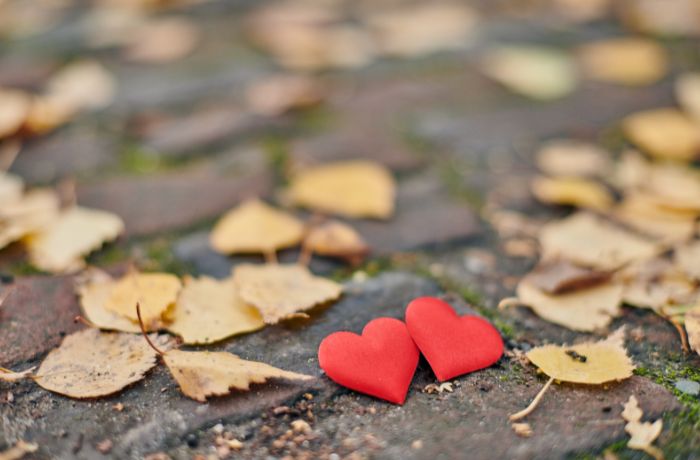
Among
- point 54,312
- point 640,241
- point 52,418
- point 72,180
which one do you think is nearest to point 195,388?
point 52,418

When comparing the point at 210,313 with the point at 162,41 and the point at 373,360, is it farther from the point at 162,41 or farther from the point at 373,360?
the point at 162,41

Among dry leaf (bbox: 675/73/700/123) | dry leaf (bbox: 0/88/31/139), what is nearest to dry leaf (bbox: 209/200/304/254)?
dry leaf (bbox: 0/88/31/139)

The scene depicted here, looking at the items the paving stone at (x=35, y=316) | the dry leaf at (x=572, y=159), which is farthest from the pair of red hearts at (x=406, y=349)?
the dry leaf at (x=572, y=159)

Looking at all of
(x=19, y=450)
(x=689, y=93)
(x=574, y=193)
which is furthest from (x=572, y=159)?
(x=19, y=450)

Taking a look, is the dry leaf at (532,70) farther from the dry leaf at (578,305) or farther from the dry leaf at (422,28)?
the dry leaf at (578,305)

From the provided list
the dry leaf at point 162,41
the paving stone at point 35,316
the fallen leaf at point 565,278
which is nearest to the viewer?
the paving stone at point 35,316
